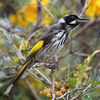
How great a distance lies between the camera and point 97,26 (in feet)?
13.1

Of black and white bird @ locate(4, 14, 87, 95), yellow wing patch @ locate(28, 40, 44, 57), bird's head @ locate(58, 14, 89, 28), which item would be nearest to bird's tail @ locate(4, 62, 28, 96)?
yellow wing patch @ locate(28, 40, 44, 57)

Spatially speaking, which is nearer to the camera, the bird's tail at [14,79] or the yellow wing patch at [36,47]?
the bird's tail at [14,79]

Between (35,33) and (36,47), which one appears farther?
(35,33)

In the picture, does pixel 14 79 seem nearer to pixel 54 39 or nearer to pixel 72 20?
pixel 54 39

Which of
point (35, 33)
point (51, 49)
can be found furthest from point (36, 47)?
point (35, 33)

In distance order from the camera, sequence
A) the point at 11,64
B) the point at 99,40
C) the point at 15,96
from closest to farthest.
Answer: the point at 11,64, the point at 15,96, the point at 99,40

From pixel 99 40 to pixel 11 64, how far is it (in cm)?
181

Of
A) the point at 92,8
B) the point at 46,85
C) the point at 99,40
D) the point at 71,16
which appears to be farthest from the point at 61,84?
the point at 99,40

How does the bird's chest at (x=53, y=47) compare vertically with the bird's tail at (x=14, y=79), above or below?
below

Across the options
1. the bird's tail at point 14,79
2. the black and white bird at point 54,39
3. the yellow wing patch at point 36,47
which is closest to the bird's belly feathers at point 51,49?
the black and white bird at point 54,39

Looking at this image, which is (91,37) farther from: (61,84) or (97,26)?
(61,84)

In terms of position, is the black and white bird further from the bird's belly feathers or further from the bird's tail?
the bird's tail

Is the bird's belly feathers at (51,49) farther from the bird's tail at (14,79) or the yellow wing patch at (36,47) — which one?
the bird's tail at (14,79)

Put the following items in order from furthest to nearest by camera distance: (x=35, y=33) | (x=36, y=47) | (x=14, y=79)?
(x=35, y=33) → (x=36, y=47) → (x=14, y=79)
